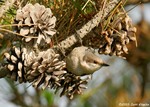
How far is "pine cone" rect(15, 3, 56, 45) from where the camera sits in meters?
0.94

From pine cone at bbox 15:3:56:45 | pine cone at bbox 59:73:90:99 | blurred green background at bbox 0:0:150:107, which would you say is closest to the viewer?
pine cone at bbox 15:3:56:45

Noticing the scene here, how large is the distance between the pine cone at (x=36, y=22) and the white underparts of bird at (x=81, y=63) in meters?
0.08

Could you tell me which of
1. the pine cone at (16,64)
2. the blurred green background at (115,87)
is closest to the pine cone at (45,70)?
the pine cone at (16,64)

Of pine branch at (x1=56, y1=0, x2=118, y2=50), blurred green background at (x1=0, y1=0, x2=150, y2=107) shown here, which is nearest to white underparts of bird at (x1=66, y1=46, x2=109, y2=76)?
pine branch at (x1=56, y1=0, x2=118, y2=50)

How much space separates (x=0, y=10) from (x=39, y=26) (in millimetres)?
89

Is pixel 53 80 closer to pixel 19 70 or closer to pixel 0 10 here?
pixel 19 70

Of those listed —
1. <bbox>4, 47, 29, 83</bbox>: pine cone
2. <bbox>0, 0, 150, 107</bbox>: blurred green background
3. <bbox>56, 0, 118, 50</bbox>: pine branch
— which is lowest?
<bbox>0, 0, 150, 107</bbox>: blurred green background

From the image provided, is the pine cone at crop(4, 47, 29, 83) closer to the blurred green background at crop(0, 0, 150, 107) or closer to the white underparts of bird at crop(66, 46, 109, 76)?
the white underparts of bird at crop(66, 46, 109, 76)

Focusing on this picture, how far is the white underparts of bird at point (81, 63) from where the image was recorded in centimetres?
100

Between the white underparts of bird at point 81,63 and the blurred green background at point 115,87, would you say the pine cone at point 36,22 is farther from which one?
the blurred green background at point 115,87

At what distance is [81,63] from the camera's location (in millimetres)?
1008

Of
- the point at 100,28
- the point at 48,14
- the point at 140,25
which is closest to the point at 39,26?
the point at 48,14

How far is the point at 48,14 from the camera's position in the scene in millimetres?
956

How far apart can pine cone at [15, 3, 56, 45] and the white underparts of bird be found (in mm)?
81
